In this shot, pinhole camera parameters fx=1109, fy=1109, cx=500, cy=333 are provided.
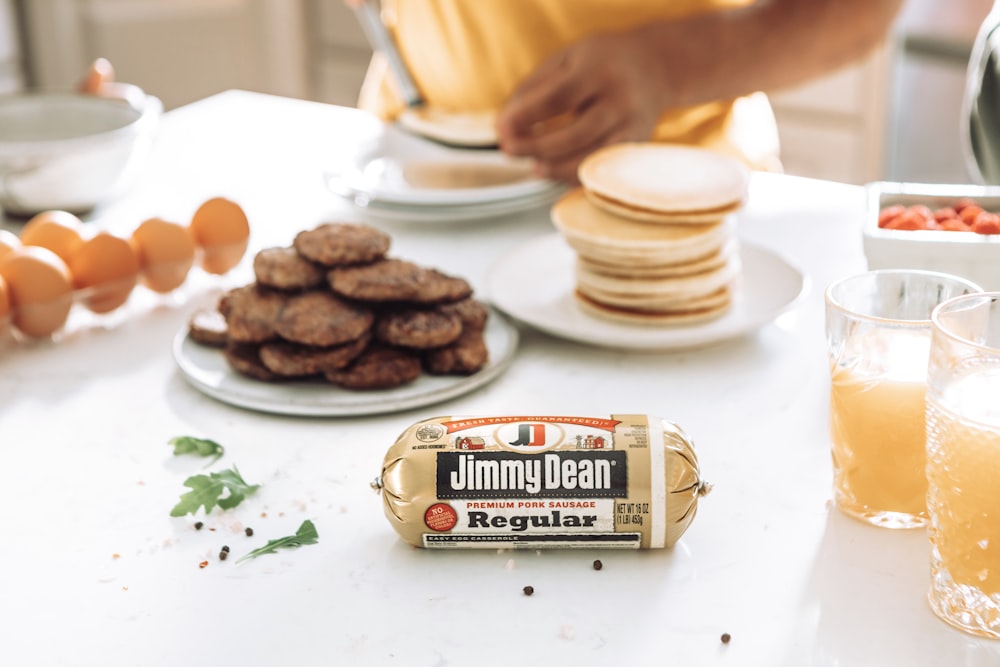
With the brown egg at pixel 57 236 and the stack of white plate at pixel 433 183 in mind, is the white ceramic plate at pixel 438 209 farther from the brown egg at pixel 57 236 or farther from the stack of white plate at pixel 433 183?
the brown egg at pixel 57 236

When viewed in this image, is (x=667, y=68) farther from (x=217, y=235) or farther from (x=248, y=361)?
(x=248, y=361)

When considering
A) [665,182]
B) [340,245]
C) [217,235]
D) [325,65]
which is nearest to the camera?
[340,245]

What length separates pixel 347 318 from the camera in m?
1.09

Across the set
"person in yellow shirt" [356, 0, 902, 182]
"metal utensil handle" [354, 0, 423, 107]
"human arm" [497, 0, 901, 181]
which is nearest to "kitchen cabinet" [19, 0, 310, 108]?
"person in yellow shirt" [356, 0, 902, 182]

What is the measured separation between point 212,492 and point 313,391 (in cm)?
20

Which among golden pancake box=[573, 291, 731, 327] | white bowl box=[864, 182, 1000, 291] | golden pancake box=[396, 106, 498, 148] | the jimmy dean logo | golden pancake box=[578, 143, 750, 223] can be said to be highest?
golden pancake box=[578, 143, 750, 223]

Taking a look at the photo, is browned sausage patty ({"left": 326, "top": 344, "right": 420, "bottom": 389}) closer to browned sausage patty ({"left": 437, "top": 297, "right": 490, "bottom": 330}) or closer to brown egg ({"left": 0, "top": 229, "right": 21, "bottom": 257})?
browned sausage patty ({"left": 437, "top": 297, "right": 490, "bottom": 330})

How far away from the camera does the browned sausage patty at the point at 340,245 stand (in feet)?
3.68

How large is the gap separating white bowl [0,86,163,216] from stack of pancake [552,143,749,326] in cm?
70

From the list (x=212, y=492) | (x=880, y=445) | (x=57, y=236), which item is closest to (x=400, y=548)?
(x=212, y=492)

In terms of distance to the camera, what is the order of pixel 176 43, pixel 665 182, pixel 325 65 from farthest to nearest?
pixel 325 65, pixel 176 43, pixel 665 182

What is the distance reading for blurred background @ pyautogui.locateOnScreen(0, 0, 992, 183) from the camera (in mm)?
Result: 3213

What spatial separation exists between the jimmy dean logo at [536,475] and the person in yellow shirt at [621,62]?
869 millimetres

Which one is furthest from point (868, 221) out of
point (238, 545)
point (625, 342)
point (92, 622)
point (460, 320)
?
point (92, 622)
